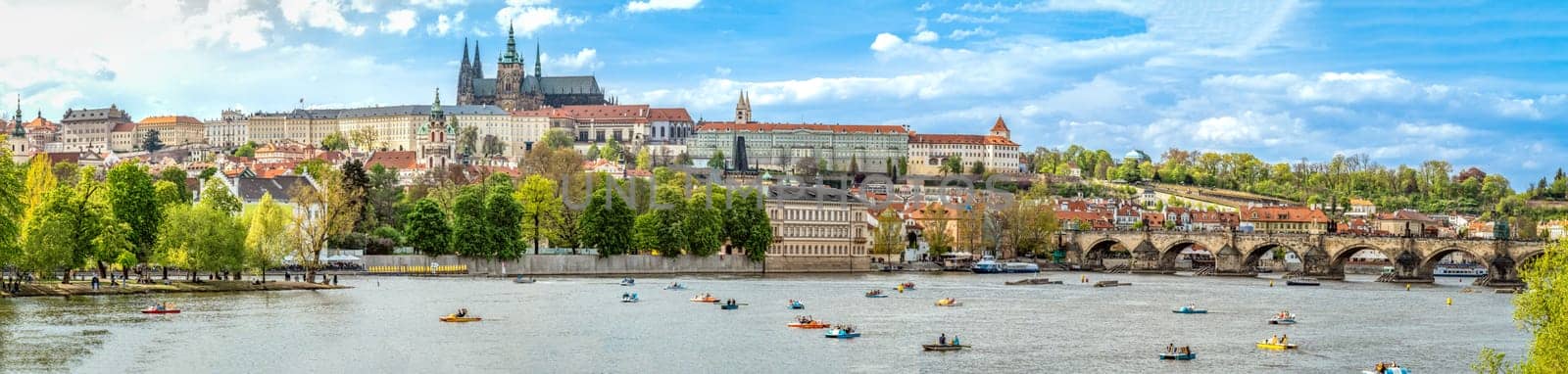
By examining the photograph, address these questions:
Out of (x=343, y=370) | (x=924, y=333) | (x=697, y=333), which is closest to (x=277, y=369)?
(x=343, y=370)

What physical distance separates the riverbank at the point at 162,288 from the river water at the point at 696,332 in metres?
1.24

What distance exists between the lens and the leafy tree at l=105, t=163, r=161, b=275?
70812 millimetres

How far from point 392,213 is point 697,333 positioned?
6225cm

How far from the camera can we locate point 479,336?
5472 centimetres

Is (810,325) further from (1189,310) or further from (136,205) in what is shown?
(136,205)

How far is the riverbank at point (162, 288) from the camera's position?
2562 inches

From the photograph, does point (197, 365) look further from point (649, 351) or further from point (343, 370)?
point (649, 351)

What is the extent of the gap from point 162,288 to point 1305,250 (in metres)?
68.8

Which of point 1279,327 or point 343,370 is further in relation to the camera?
point 1279,327

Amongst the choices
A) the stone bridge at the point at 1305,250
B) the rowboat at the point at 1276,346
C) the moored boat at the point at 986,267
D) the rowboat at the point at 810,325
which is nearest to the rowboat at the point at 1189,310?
the rowboat at the point at 1276,346

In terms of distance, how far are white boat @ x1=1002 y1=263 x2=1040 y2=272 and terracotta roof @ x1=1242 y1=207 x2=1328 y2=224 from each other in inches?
2079

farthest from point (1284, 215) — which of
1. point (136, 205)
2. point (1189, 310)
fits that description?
point (136, 205)

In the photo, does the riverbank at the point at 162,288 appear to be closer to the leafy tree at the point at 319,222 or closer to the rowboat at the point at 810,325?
the leafy tree at the point at 319,222

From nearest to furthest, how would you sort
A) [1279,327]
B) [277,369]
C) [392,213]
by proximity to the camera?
[277,369] < [1279,327] < [392,213]
